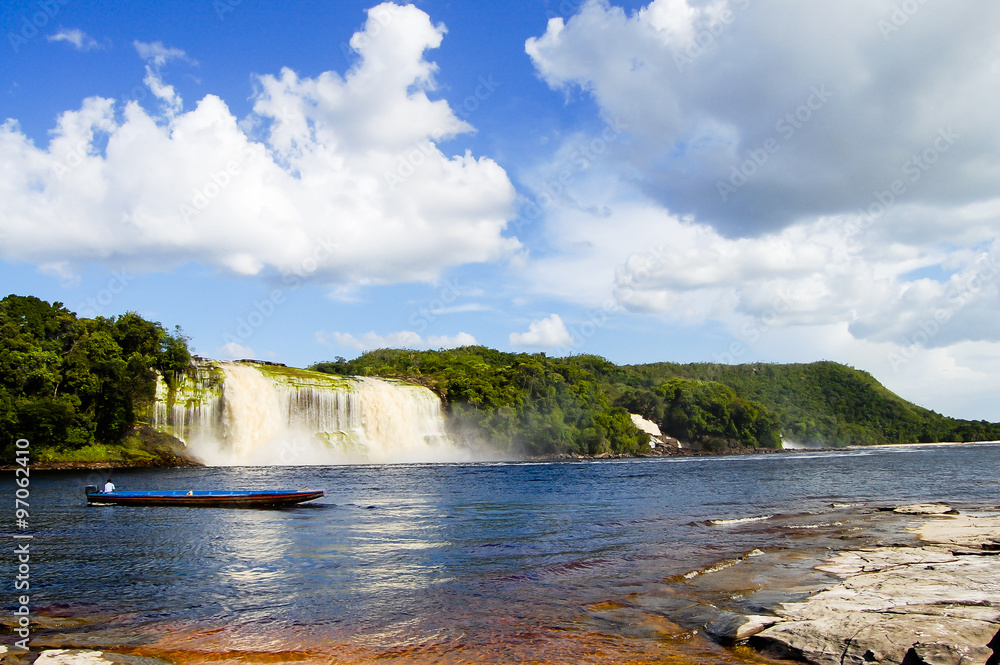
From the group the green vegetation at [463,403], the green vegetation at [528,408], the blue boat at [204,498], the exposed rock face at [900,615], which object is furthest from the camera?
the green vegetation at [528,408]

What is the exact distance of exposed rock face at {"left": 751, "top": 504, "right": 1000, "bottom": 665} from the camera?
810cm

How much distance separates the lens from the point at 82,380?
54.9 m

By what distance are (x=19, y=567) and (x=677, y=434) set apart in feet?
391

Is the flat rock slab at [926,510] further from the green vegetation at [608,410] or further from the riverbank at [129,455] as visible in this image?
the green vegetation at [608,410]

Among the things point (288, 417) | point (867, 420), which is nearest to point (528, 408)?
point (288, 417)

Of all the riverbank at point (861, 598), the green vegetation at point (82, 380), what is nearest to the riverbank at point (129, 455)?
the green vegetation at point (82, 380)

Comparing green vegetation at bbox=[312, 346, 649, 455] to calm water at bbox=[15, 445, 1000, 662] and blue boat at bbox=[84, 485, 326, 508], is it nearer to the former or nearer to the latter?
calm water at bbox=[15, 445, 1000, 662]

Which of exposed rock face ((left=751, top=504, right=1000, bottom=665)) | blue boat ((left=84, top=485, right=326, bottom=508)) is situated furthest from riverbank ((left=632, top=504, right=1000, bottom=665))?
blue boat ((left=84, top=485, right=326, bottom=508))

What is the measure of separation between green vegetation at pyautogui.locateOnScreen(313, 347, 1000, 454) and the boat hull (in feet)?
173

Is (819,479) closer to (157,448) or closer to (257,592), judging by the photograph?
(257,592)

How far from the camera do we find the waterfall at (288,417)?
5875 cm

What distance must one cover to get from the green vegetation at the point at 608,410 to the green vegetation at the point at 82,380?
34.6 m

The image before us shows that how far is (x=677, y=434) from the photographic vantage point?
124312 mm

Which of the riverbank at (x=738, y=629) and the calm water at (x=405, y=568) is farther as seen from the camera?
the calm water at (x=405, y=568)
